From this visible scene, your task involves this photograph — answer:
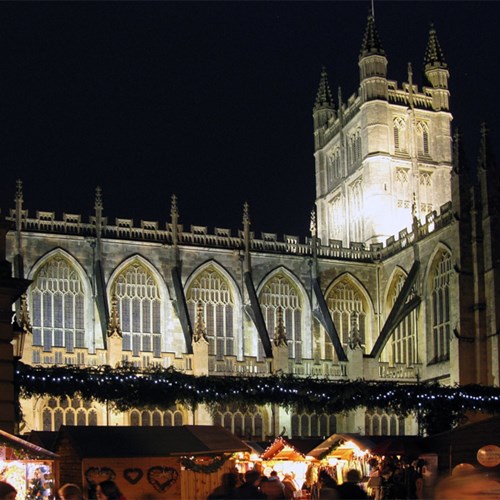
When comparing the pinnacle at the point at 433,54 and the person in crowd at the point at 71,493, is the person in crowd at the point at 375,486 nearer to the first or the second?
the person in crowd at the point at 71,493

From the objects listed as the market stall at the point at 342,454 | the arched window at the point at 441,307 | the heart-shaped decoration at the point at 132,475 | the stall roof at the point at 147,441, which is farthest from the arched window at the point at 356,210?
the heart-shaped decoration at the point at 132,475

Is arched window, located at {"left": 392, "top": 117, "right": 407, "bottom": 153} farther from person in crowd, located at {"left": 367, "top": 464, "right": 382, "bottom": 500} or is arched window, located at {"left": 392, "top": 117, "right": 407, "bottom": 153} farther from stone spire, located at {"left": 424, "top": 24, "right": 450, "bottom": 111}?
person in crowd, located at {"left": 367, "top": 464, "right": 382, "bottom": 500}

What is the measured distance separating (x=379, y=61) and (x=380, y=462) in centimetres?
3395

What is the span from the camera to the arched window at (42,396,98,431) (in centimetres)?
3956

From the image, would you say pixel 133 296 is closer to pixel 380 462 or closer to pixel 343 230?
pixel 343 230

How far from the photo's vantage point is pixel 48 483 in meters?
19.7

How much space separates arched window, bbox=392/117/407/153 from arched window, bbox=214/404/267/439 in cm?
1985

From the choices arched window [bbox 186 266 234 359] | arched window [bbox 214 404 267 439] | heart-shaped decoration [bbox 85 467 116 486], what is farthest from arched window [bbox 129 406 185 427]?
heart-shaped decoration [bbox 85 467 116 486]

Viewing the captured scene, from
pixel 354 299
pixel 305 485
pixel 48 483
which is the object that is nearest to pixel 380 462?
pixel 305 485

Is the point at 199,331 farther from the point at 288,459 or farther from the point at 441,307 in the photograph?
the point at 288,459

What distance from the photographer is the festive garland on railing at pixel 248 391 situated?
109 feet

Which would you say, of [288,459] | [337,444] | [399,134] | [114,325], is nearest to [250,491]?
[337,444]

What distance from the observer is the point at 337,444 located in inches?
1076

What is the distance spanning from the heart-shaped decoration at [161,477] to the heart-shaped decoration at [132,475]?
0.31 metres
